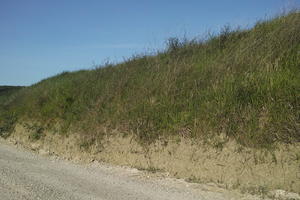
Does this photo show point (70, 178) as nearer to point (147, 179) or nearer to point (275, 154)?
point (147, 179)

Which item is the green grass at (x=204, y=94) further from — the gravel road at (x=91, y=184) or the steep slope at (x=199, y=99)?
the gravel road at (x=91, y=184)

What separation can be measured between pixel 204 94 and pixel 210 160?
231cm

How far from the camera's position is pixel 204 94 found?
9727 mm

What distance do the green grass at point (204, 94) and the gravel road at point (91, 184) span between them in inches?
55.9

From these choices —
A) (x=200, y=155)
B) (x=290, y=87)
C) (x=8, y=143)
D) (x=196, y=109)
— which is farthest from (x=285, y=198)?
(x=8, y=143)

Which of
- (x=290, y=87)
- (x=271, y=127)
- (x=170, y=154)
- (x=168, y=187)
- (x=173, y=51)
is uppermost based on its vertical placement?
(x=173, y=51)

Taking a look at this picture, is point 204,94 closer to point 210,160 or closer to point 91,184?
point 210,160

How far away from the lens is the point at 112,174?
27.6 ft

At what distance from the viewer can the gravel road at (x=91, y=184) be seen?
6652mm

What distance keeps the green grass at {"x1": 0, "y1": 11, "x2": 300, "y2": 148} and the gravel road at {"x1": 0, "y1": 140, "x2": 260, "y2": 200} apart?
142cm

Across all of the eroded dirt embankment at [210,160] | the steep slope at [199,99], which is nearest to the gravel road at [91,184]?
the eroded dirt embankment at [210,160]

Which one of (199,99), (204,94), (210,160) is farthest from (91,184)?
(204,94)

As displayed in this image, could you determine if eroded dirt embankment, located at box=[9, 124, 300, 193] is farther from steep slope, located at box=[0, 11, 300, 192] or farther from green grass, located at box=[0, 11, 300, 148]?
green grass, located at box=[0, 11, 300, 148]

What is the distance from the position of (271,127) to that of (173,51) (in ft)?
24.2
